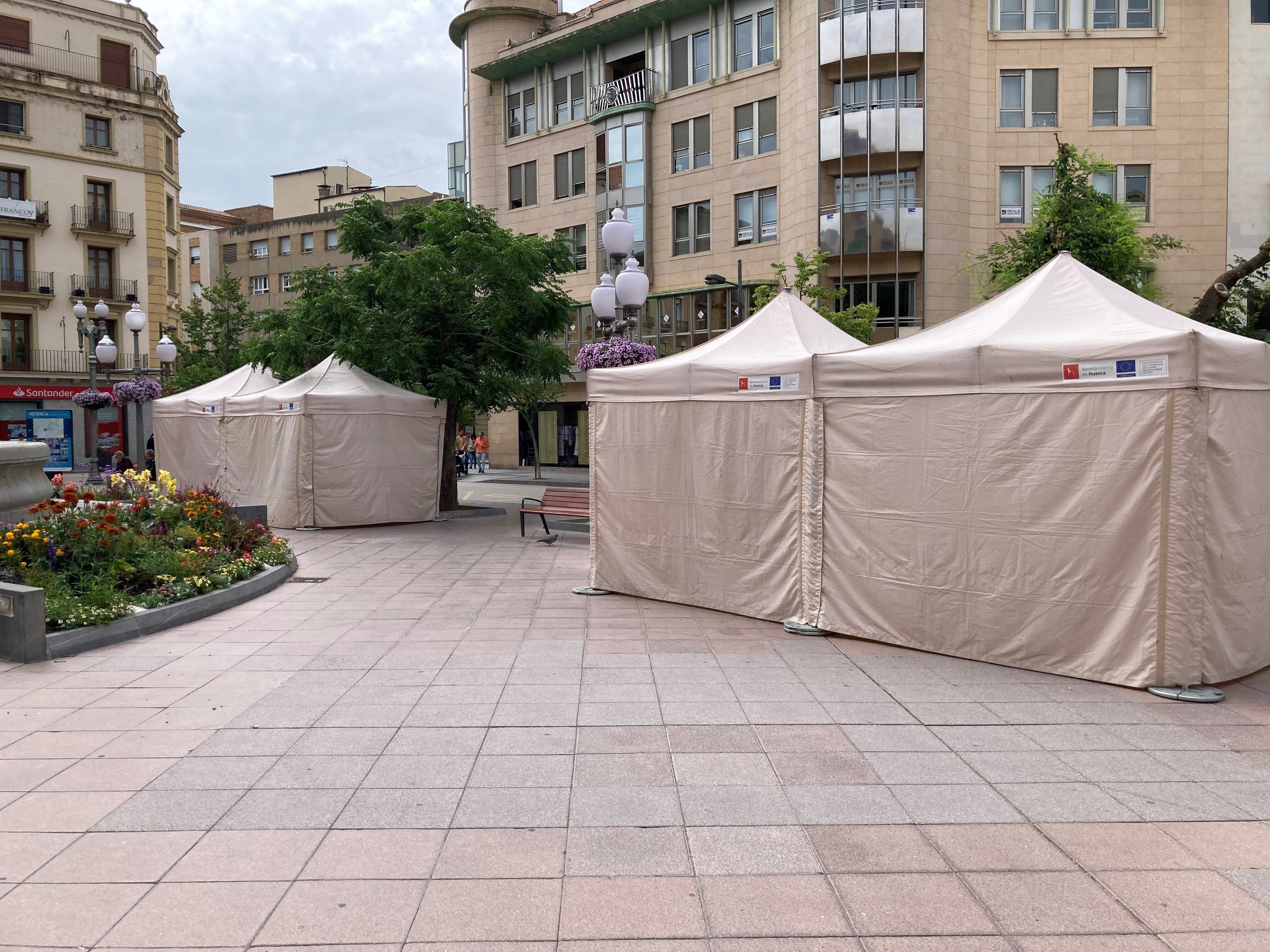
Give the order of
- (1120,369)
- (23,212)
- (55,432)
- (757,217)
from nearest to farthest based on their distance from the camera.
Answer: (1120,369) → (757,217) → (55,432) → (23,212)

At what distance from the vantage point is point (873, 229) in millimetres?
30328

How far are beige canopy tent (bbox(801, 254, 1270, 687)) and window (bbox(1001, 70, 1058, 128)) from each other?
2618cm

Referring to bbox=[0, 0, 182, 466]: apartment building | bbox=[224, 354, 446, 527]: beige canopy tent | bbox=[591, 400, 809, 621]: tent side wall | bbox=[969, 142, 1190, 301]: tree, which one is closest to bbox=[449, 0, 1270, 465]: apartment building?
bbox=[969, 142, 1190, 301]: tree

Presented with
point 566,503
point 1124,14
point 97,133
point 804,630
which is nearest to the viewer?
point 804,630

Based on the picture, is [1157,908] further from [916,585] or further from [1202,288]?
[1202,288]

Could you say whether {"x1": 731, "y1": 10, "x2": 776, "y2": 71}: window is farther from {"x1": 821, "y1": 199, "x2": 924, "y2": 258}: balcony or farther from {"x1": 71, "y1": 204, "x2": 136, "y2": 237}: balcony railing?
{"x1": 71, "y1": 204, "x2": 136, "y2": 237}: balcony railing

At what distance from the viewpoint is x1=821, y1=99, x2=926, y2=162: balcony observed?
29.9m

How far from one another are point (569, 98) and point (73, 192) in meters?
22.3

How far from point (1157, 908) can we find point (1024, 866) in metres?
0.49

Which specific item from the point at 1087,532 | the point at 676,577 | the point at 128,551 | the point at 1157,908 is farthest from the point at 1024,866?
the point at 128,551

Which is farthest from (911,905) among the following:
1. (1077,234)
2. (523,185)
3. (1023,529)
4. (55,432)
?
(55,432)

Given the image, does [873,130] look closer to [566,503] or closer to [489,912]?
[566,503]

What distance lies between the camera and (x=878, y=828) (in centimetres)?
429

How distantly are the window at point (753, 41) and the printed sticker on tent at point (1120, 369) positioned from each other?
98.5 feet
